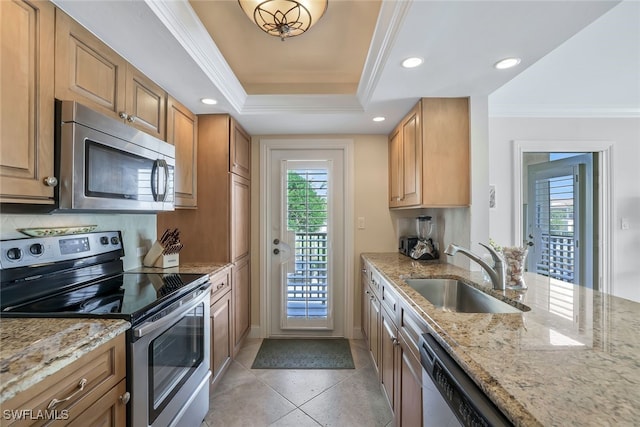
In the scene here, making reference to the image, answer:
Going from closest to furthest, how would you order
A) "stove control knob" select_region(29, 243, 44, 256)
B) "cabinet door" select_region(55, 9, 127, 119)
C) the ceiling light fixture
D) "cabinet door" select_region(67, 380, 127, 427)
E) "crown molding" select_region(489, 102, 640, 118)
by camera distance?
"cabinet door" select_region(67, 380, 127, 427), "cabinet door" select_region(55, 9, 127, 119), "stove control knob" select_region(29, 243, 44, 256), the ceiling light fixture, "crown molding" select_region(489, 102, 640, 118)

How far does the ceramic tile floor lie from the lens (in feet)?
5.93

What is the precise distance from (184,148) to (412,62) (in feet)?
5.67

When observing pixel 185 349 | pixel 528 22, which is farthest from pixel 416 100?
pixel 185 349

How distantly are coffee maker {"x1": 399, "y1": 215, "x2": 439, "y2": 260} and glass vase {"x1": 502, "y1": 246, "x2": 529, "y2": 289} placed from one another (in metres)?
0.90

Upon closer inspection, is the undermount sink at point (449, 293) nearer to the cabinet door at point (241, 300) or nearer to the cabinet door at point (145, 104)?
the cabinet door at point (241, 300)

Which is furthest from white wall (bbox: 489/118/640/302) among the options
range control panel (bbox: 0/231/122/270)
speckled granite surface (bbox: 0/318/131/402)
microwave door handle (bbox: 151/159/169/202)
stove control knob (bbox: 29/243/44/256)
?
stove control knob (bbox: 29/243/44/256)

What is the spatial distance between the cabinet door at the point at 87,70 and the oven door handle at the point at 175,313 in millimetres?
1003

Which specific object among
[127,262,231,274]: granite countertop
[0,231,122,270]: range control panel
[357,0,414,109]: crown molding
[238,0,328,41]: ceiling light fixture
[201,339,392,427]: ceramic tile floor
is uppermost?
[238,0,328,41]: ceiling light fixture

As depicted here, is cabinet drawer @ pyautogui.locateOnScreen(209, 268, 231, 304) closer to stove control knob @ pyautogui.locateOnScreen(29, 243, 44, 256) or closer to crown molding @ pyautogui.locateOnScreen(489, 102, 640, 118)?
stove control knob @ pyautogui.locateOnScreen(29, 243, 44, 256)

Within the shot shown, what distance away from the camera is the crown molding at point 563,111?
291 cm

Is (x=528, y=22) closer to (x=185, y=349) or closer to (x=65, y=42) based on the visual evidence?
(x=65, y=42)

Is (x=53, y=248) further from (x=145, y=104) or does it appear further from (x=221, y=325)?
(x=221, y=325)

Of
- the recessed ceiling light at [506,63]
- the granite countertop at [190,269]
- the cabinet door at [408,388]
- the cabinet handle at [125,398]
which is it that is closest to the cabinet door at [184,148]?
the granite countertop at [190,269]

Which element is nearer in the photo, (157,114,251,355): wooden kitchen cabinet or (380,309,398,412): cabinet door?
(380,309,398,412): cabinet door
